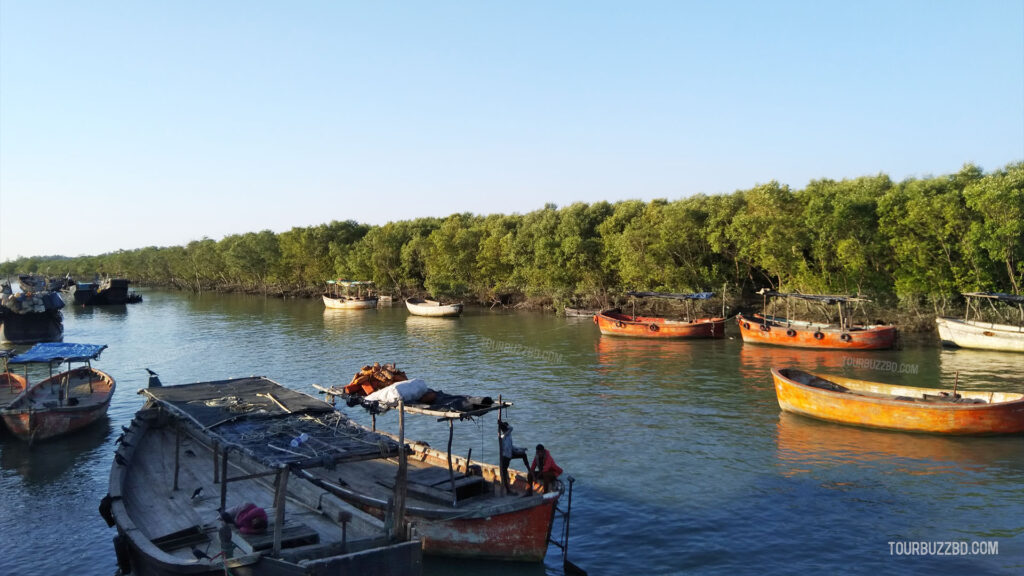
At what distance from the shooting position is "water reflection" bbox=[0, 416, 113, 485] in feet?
72.2

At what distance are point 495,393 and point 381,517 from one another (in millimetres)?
17237

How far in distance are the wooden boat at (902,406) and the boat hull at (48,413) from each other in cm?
2761

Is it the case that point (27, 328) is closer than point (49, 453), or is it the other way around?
point (49, 453)

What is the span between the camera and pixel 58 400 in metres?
27.4

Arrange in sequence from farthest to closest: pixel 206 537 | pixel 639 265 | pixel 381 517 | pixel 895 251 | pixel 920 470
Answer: pixel 639 265 → pixel 895 251 → pixel 920 470 → pixel 381 517 → pixel 206 537

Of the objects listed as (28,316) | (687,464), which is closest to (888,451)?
(687,464)

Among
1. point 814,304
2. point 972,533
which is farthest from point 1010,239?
point 972,533

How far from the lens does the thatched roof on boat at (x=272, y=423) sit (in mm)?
13880

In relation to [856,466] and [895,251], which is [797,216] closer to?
[895,251]

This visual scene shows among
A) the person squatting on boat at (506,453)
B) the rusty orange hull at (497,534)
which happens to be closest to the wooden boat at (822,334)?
the person squatting on boat at (506,453)

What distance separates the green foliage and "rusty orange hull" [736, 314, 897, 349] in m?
8.47

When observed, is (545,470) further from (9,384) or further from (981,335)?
(981,335)

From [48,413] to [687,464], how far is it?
75.6 feet

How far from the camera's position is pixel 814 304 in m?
54.5
